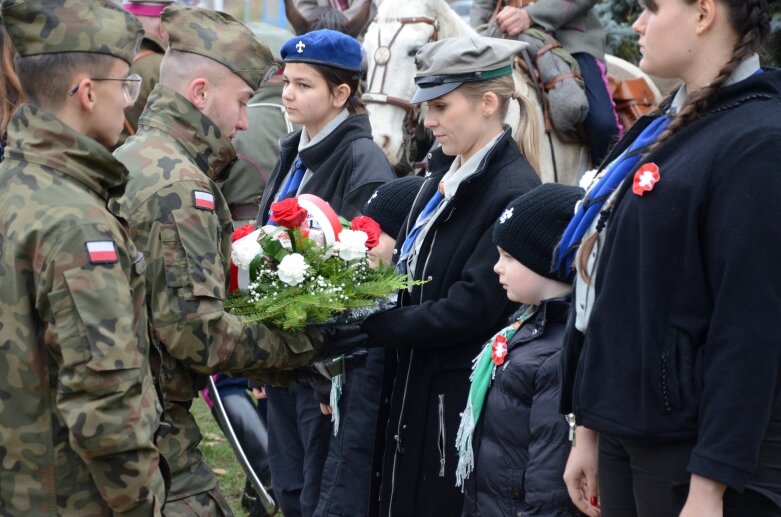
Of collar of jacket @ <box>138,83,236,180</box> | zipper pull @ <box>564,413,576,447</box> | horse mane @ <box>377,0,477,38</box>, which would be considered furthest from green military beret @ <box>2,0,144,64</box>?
horse mane @ <box>377,0,477,38</box>

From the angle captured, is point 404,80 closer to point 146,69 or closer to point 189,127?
point 146,69

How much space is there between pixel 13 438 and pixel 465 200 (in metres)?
2.08

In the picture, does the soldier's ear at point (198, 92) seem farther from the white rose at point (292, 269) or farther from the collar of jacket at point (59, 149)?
the collar of jacket at point (59, 149)

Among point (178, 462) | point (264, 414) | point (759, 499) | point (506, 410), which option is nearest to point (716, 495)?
point (759, 499)

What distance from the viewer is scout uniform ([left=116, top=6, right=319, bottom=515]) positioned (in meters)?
3.12

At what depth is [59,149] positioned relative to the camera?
2.63m

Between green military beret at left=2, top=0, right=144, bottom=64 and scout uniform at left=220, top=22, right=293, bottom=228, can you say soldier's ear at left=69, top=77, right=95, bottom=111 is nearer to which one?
green military beret at left=2, top=0, right=144, bottom=64

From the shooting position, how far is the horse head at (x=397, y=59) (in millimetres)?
7367

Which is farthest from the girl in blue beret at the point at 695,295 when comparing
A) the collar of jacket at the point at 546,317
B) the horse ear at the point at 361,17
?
the horse ear at the point at 361,17

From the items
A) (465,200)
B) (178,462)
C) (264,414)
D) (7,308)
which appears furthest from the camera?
(264,414)

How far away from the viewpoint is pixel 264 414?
653cm

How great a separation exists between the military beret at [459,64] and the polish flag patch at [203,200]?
1.30 metres

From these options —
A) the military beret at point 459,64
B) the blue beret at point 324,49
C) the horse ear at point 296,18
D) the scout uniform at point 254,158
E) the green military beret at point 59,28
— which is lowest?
the scout uniform at point 254,158

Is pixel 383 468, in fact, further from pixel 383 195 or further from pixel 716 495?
pixel 716 495
